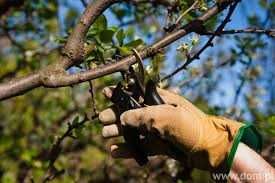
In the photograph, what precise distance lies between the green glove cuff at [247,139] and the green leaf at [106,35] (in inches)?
19.3

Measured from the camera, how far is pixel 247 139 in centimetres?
168

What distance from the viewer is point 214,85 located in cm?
487

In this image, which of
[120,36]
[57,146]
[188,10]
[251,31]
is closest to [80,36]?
[120,36]

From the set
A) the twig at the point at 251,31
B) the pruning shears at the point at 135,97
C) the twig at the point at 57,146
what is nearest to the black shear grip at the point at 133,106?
the pruning shears at the point at 135,97

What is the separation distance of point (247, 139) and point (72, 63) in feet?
1.93

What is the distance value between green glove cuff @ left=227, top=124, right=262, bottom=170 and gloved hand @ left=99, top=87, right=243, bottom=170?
2cm

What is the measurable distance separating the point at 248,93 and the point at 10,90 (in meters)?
4.05

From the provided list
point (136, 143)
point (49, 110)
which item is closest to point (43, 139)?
point (49, 110)

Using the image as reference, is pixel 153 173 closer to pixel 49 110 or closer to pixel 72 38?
pixel 49 110

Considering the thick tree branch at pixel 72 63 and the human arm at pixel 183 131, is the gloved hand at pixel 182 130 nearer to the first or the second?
the human arm at pixel 183 131

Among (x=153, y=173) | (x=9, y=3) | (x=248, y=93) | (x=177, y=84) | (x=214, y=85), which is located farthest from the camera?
(x=248, y=93)

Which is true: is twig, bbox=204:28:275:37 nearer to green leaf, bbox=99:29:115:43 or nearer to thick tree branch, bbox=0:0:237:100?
thick tree branch, bbox=0:0:237:100

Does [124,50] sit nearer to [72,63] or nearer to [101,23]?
[101,23]

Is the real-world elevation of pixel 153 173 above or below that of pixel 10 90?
below
